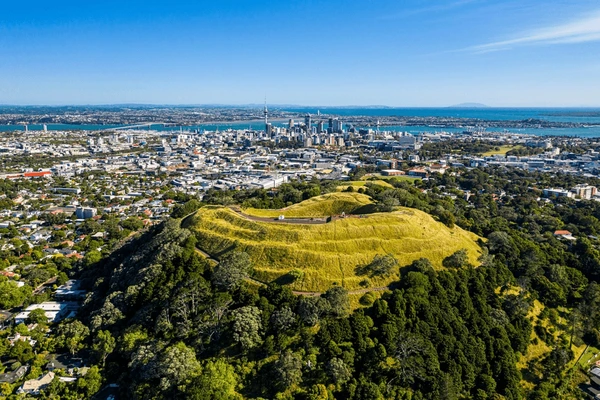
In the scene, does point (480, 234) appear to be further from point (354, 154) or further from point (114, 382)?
point (354, 154)

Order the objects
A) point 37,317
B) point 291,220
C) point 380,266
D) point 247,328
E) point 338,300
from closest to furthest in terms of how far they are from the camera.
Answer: point 247,328 → point 338,300 → point 380,266 → point 37,317 → point 291,220

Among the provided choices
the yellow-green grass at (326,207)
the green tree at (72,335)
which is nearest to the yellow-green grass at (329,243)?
the yellow-green grass at (326,207)

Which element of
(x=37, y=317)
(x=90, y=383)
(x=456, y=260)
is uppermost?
(x=456, y=260)

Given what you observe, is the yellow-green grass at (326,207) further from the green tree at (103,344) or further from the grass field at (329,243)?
the green tree at (103,344)

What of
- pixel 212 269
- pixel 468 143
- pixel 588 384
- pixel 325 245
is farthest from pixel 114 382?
pixel 468 143

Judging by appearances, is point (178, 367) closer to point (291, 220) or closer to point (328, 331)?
point (328, 331)

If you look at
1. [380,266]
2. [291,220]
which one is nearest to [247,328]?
[380,266]
